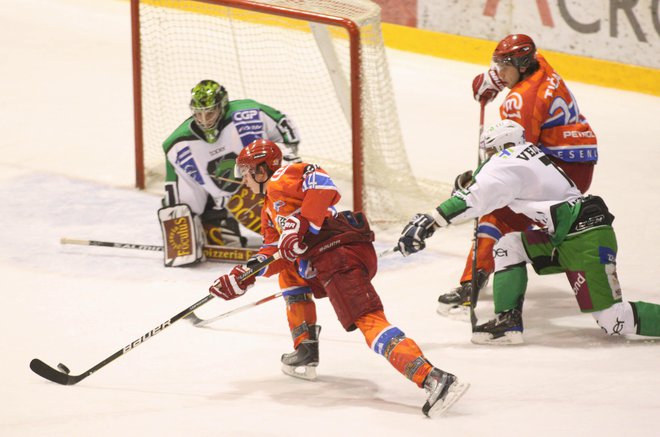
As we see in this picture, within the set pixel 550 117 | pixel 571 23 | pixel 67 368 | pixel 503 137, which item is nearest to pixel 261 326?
pixel 67 368

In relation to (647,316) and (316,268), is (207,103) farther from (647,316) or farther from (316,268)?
(647,316)

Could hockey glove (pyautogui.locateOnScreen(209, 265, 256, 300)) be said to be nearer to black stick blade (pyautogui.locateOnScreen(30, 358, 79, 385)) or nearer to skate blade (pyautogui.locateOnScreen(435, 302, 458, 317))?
black stick blade (pyautogui.locateOnScreen(30, 358, 79, 385))

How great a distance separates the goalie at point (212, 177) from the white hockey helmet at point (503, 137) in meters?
1.41

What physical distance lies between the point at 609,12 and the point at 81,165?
382cm

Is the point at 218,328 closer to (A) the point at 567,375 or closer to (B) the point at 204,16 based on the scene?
(A) the point at 567,375

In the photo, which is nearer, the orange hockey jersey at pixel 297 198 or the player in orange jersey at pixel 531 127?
the orange hockey jersey at pixel 297 198

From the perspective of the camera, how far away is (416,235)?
14.4 ft

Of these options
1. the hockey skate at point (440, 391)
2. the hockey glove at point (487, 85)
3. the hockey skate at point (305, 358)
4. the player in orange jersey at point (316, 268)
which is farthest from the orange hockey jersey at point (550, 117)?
the hockey skate at point (440, 391)

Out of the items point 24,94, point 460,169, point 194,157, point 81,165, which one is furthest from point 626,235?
point 24,94

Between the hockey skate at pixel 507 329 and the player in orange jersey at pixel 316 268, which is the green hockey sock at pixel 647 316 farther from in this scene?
the player in orange jersey at pixel 316 268

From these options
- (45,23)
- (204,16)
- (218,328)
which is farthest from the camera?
(45,23)

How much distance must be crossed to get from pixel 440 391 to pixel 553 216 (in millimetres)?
1000

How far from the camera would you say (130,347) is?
171 inches

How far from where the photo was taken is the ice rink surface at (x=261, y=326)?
4051 millimetres
